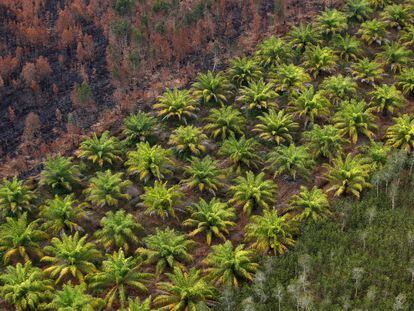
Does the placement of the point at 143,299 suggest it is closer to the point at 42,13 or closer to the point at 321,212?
the point at 321,212

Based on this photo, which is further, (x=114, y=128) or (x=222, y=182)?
(x=114, y=128)

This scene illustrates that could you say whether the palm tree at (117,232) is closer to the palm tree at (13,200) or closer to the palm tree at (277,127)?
the palm tree at (13,200)

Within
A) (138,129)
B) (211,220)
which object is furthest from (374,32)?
(211,220)

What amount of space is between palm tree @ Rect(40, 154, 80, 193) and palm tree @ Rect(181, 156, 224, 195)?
7302mm

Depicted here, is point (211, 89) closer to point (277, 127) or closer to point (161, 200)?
point (277, 127)

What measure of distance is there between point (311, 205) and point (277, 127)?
8100 mm

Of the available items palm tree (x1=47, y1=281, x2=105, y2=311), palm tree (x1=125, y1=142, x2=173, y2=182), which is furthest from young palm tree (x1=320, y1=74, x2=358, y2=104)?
palm tree (x1=47, y1=281, x2=105, y2=311)

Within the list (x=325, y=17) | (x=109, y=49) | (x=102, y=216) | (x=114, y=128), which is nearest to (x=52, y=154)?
(x=114, y=128)

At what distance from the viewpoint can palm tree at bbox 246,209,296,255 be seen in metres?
24.3

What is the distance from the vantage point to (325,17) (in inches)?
1689

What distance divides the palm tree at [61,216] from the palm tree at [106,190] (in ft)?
4.78

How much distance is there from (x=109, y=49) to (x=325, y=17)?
20014 millimetres

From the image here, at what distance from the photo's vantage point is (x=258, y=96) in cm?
3497

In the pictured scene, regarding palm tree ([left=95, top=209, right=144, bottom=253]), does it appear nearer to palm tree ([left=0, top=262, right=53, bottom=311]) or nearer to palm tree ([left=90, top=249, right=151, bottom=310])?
palm tree ([left=90, top=249, right=151, bottom=310])
